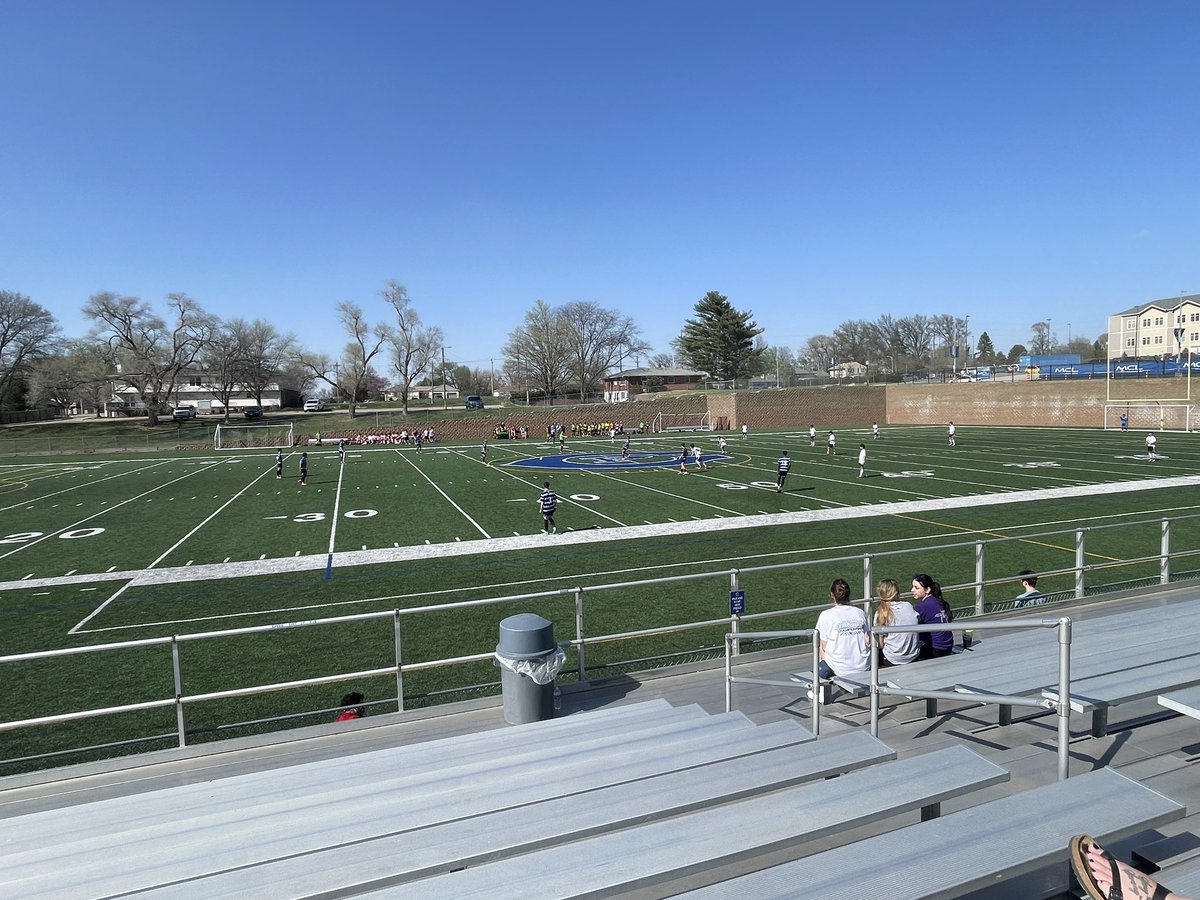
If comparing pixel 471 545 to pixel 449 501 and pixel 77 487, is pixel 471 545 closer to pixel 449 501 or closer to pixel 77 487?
pixel 449 501

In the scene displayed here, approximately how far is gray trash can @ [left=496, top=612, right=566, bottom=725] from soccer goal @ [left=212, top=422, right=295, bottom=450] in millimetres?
56689

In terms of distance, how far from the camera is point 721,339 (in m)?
91.9

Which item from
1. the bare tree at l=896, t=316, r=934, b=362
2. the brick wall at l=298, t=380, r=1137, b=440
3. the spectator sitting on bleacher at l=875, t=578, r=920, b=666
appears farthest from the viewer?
the bare tree at l=896, t=316, r=934, b=362

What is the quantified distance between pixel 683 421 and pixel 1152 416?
120ft

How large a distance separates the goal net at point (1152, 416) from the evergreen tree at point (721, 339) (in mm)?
44208

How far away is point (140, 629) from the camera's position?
13039 millimetres

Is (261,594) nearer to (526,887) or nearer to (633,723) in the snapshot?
(633,723)

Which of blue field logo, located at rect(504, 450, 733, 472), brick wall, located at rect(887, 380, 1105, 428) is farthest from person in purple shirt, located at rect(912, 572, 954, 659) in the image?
brick wall, located at rect(887, 380, 1105, 428)

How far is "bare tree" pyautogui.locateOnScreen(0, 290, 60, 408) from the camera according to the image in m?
78.5

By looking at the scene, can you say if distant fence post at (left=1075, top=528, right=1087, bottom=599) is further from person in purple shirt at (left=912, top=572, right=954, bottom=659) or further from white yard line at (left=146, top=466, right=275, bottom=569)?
white yard line at (left=146, top=466, right=275, bottom=569)

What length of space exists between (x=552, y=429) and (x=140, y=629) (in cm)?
5072

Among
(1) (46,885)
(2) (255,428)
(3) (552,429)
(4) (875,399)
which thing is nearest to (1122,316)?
(4) (875,399)

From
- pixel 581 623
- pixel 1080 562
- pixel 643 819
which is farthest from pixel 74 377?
pixel 643 819

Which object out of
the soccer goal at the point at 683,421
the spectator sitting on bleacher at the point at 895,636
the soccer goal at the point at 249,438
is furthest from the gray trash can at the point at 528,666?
the soccer goal at the point at 683,421
